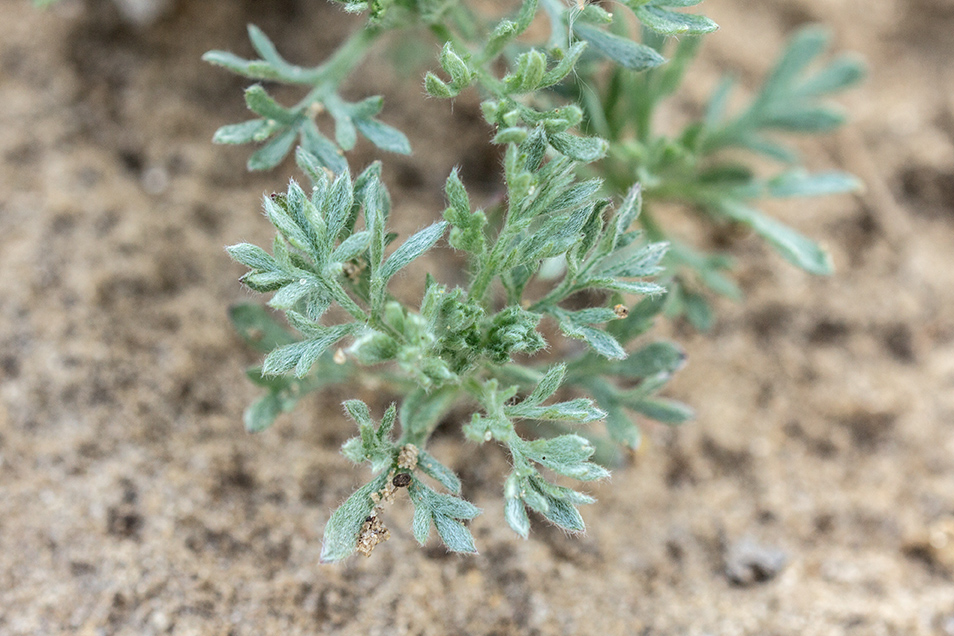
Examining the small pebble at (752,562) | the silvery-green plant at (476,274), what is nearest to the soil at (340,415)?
the small pebble at (752,562)

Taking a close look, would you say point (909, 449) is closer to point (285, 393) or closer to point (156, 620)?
point (285, 393)

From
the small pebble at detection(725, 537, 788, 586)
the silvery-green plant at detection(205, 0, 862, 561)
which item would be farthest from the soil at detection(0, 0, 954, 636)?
the silvery-green plant at detection(205, 0, 862, 561)

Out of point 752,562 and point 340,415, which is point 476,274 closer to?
point 340,415

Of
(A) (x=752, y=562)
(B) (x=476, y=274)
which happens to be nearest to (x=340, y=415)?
(B) (x=476, y=274)

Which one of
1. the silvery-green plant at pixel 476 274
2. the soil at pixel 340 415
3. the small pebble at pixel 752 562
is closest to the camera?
the silvery-green plant at pixel 476 274

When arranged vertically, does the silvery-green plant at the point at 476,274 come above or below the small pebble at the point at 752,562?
above

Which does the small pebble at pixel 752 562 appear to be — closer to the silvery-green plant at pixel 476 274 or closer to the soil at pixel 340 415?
the soil at pixel 340 415
